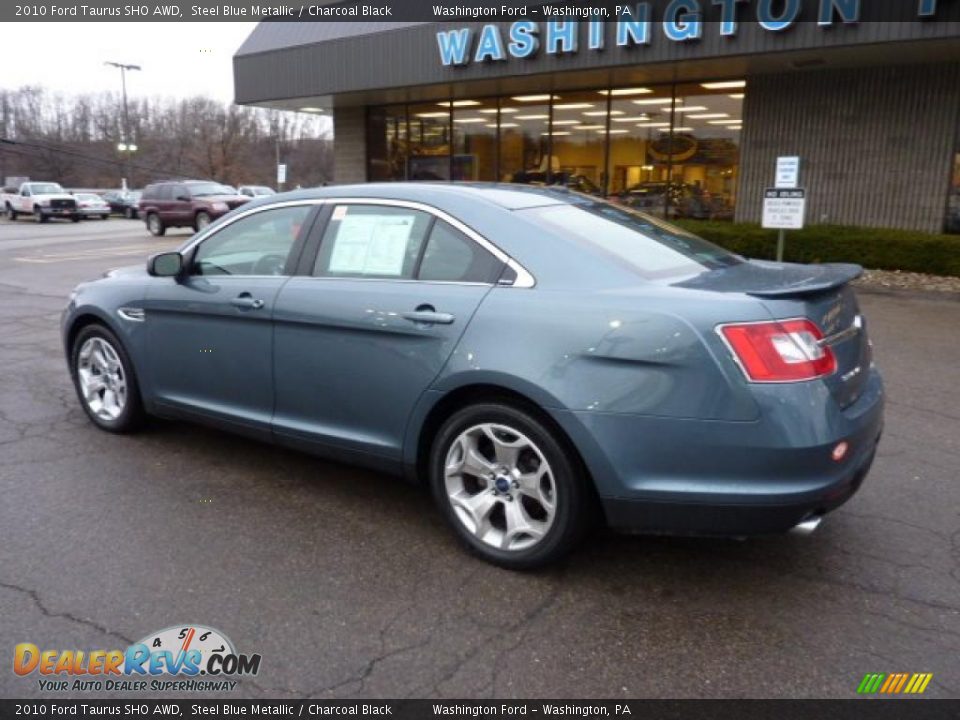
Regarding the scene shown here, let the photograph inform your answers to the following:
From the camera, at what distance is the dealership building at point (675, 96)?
1193 cm

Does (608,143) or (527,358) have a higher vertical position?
(608,143)

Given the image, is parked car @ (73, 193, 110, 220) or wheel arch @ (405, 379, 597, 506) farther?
parked car @ (73, 193, 110, 220)

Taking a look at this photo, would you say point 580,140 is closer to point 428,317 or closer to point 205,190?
point 205,190

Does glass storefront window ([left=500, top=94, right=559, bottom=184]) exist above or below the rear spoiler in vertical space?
above

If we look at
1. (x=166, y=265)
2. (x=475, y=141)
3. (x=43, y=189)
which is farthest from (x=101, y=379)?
(x=43, y=189)

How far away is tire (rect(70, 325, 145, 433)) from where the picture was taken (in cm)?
473

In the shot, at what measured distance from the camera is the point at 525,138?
673 inches

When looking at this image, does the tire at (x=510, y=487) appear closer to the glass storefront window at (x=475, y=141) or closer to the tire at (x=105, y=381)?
the tire at (x=105, y=381)

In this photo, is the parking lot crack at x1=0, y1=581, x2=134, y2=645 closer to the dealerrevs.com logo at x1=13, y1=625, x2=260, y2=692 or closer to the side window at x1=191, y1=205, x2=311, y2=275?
the dealerrevs.com logo at x1=13, y1=625, x2=260, y2=692

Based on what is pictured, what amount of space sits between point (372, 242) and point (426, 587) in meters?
1.64
